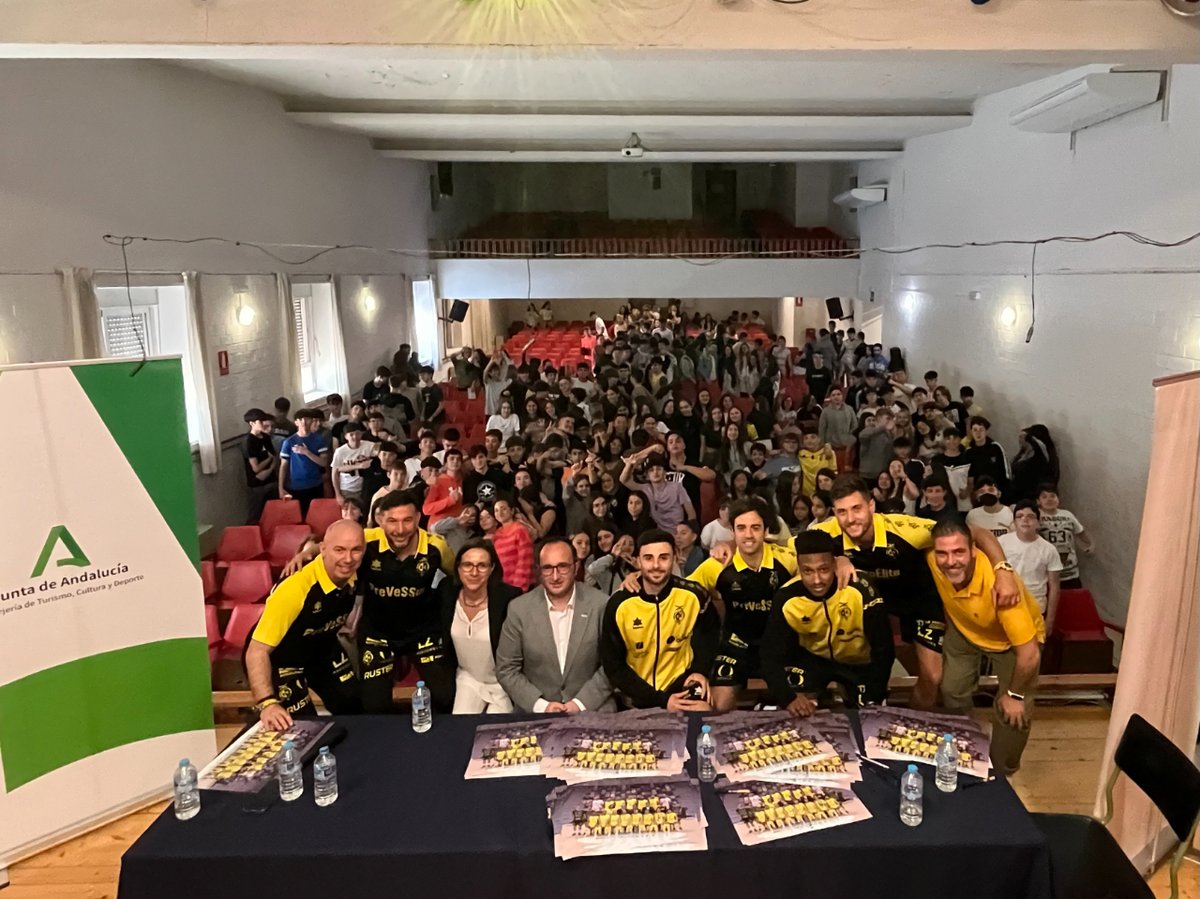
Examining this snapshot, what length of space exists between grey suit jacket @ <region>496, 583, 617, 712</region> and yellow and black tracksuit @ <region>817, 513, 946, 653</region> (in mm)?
1216

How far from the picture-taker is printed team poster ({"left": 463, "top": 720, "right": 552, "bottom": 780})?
9.22 feet

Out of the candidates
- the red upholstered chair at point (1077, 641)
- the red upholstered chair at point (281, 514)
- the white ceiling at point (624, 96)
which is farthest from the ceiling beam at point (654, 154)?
the red upholstered chair at point (1077, 641)

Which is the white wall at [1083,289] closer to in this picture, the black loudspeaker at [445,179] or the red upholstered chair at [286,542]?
the red upholstered chair at [286,542]

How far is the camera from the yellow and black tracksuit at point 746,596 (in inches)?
150

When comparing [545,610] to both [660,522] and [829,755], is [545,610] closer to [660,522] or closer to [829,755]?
[829,755]

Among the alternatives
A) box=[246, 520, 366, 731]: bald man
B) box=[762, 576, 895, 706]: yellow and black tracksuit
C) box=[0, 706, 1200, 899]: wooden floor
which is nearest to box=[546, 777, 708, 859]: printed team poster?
box=[762, 576, 895, 706]: yellow and black tracksuit

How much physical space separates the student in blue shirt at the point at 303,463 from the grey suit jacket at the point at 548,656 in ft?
13.6

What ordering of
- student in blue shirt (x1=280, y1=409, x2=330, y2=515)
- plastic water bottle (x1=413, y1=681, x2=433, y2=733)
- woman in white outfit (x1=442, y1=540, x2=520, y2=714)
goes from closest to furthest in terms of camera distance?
plastic water bottle (x1=413, y1=681, x2=433, y2=733) < woman in white outfit (x1=442, y1=540, x2=520, y2=714) < student in blue shirt (x1=280, y1=409, x2=330, y2=515)

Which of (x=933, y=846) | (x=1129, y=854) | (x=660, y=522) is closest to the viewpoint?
(x=933, y=846)

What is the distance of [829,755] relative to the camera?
2.85 meters

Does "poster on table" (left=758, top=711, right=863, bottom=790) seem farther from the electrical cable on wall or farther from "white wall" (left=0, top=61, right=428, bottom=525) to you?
"white wall" (left=0, top=61, right=428, bottom=525)

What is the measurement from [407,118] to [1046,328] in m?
7.43

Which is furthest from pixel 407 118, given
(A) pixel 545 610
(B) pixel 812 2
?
(A) pixel 545 610

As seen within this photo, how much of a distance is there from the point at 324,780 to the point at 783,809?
1464 mm
